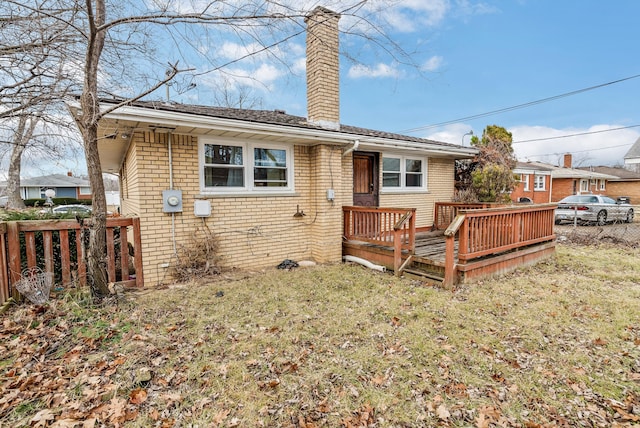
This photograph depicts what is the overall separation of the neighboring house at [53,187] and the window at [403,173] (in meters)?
43.1

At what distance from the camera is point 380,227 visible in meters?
6.93

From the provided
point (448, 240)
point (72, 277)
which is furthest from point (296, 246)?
point (72, 277)

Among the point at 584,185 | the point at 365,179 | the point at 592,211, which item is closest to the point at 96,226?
the point at 365,179

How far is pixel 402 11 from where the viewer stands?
12.6 ft

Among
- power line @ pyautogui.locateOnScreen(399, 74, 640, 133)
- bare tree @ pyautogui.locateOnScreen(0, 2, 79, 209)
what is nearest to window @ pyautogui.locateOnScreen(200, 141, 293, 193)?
bare tree @ pyautogui.locateOnScreen(0, 2, 79, 209)

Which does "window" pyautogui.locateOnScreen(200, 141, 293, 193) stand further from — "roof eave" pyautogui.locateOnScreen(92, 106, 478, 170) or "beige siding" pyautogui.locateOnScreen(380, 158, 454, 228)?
"beige siding" pyautogui.locateOnScreen(380, 158, 454, 228)

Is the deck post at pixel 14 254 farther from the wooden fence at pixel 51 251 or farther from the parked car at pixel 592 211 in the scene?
the parked car at pixel 592 211

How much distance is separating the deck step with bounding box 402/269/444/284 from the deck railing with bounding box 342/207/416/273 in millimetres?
225

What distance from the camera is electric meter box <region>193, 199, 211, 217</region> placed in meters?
5.93

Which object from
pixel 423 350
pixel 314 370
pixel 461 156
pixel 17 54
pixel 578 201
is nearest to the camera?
pixel 314 370

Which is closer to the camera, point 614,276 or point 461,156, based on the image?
point 614,276

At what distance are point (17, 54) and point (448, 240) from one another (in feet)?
25.7

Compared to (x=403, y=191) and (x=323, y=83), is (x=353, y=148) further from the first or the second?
(x=403, y=191)

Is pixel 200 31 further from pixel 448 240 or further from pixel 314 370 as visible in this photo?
pixel 448 240
